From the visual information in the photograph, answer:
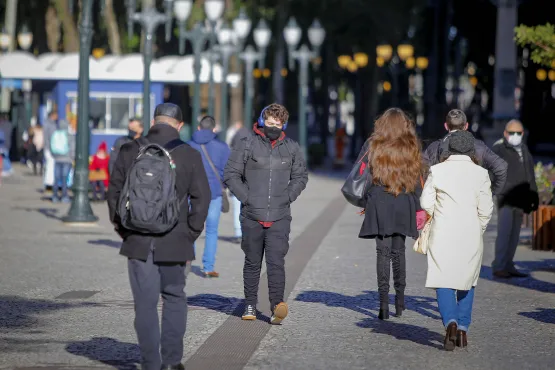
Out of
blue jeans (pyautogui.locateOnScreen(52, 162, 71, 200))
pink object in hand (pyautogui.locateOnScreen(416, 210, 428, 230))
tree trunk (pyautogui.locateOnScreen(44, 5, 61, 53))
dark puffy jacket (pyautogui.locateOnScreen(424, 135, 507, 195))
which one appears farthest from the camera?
tree trunk (pyautogui.locateOnScreen(44, 5, 61, 53))

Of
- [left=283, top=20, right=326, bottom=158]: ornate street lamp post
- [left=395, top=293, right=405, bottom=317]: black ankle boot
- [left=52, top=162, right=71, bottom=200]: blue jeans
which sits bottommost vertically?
[left=395, top=293, right=405, bottom=317]: black ankle boot

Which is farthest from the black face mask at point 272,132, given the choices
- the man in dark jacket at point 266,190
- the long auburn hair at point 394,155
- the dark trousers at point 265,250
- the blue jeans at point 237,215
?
the blue jeans at point 237,215

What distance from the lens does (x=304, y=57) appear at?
140ft

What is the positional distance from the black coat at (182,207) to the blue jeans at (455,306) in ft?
6.74

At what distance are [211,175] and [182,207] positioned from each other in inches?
244

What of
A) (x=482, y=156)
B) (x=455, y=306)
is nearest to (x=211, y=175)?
(x=482, y=156)

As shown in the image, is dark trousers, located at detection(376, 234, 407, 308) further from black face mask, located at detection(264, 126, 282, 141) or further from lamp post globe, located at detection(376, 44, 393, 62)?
lamp post globe, located at detection(376, 44, 393, 62)

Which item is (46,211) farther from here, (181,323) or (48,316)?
(181,323)

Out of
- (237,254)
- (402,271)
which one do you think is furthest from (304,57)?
(402,271)

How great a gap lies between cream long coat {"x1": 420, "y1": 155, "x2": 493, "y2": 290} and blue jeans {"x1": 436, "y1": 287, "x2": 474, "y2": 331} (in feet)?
0.29

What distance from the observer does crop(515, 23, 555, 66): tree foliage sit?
620 inches

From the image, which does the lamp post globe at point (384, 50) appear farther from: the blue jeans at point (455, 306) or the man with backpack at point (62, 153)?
the blue jeans at point (455, 306)

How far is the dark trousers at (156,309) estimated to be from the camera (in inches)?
308

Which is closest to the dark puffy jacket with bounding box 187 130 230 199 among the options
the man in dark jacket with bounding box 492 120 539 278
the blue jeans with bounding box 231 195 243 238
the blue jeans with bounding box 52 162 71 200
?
the blue jeans with bounding box 231 195 243 238
